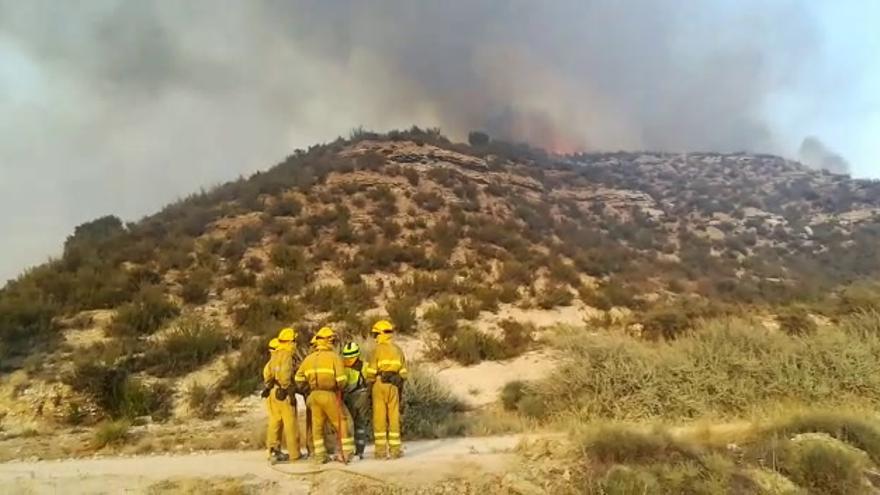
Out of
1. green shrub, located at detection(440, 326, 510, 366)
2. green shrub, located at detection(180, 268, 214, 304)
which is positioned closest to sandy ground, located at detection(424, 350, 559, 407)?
green shrub, located at detection(440, 326, 510, 366)

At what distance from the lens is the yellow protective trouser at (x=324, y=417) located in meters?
8.88

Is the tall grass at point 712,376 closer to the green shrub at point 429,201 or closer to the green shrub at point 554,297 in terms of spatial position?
the green shrub at point 554,297

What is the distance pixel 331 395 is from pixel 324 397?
0.10m

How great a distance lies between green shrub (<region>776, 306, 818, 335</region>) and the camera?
53.8 feet

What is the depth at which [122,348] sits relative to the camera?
623 inches

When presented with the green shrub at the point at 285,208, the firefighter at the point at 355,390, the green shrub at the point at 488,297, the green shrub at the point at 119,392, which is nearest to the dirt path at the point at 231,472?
the firefighter at the point at 355,390

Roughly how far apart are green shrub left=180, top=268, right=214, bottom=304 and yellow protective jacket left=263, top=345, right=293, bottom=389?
38.2 feet

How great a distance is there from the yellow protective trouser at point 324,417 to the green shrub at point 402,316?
31.8ft

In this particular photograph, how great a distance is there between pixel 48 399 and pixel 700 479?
524 inches

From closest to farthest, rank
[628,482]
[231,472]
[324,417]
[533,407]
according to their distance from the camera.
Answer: [628,482] → [231,472] → [324,417] → [533,407]

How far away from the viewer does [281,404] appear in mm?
9258

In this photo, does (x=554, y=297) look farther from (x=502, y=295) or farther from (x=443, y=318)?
(x=443, y=318)

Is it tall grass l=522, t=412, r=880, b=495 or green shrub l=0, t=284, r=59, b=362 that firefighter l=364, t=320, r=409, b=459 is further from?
green shrub l=0, t=284, r=59, b=362

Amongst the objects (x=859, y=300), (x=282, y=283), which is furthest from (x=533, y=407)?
(x=859, y=300)
